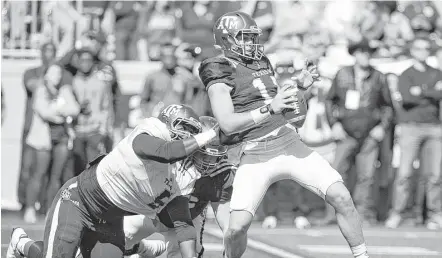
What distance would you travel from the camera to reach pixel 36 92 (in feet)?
40.6

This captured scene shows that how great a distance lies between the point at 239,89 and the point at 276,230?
14.8 feet

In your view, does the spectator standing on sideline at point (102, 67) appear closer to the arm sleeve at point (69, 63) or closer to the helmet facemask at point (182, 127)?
the arm sleeve at point (69, 63)

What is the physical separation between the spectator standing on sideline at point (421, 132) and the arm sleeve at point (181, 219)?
544 cm

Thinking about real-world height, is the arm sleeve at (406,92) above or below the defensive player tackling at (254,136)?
below

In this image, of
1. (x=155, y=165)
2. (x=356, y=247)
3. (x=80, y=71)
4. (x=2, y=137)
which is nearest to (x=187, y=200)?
(x=155, y=165)

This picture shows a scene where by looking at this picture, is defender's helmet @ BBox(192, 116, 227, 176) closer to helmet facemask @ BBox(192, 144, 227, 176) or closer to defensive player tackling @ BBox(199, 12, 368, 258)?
helmet facemask @ BBox(192, 144, 227, 176)

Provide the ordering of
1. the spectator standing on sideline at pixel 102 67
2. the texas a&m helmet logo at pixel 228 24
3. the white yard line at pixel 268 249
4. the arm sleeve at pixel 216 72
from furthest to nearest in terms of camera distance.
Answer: the spectator standing on sideline at pixel 102 67, the white yard line at pixel 268 249, the texas a&m helmet logo at pixel 228 24, the arm sleeve at pixel 216 72

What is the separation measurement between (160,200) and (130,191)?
0.63 ft

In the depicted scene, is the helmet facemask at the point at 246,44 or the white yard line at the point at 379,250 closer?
the helmet facemask at the point at 246,44

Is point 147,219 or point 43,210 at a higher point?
point 147,219

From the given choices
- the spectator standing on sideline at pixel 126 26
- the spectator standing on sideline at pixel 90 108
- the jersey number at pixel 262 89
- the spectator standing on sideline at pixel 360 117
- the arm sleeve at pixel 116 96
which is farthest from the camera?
the spectator standing on sideline at pixel 126 26

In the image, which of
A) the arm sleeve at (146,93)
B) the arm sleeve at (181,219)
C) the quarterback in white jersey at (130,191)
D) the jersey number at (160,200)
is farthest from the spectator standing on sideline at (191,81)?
the jersey number at (160,200)

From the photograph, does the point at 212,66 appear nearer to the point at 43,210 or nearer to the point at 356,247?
the point at 356,247

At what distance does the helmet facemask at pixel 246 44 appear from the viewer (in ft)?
24.6
